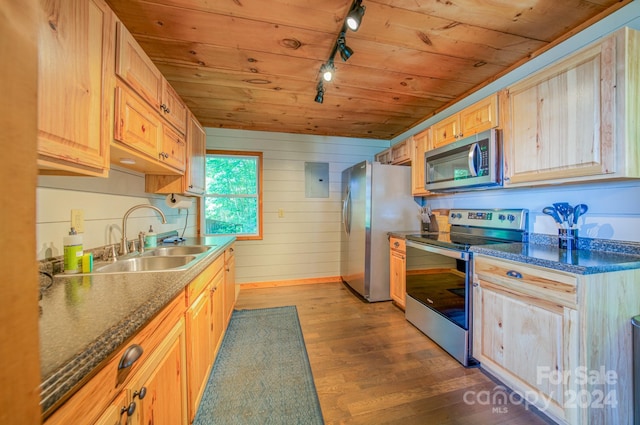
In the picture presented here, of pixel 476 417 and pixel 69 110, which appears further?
pixel 476 417

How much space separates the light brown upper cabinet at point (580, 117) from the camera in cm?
122

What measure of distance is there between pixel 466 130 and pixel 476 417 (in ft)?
7.03

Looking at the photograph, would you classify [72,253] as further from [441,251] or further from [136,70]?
[441,251]

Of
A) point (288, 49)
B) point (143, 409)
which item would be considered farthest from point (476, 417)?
point (288, 49)

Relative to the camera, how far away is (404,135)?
3736 millimetres

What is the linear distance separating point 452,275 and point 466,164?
0.99 m

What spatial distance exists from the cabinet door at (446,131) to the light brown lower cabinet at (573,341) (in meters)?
1.37

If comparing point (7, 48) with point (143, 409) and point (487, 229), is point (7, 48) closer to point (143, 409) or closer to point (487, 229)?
point (143, 409)

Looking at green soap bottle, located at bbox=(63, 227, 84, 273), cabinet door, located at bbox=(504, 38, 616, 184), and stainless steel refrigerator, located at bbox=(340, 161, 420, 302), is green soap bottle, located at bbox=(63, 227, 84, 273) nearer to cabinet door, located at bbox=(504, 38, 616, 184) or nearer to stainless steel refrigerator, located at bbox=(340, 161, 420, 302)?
stainless steel refrigerator, located at bbox=(340, 161, 420, 302)

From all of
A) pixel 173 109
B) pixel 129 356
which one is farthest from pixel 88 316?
pixel 173 109

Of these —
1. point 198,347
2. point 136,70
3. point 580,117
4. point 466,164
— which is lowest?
point 198,347

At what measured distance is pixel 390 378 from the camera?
5.57 feet

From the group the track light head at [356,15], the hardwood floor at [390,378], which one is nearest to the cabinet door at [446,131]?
the track light head at [356,15]

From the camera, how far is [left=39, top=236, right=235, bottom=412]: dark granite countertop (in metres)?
0.49
